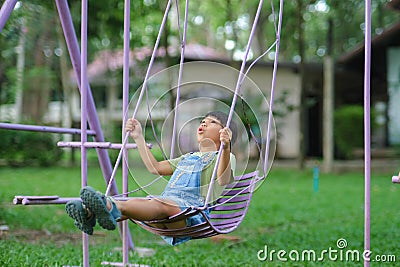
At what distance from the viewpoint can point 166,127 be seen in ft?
13.0

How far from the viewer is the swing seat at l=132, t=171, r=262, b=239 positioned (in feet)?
9.80

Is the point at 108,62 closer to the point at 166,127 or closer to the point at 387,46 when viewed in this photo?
the point at 387,46

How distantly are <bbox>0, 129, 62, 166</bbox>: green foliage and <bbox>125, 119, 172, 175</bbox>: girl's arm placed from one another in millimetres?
8946

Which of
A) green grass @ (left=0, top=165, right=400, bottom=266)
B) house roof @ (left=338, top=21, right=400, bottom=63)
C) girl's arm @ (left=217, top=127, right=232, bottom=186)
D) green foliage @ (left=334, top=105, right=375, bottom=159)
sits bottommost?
green grass @ (left=0, top=165, right=400, bottom=266)

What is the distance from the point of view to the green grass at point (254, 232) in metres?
4.46

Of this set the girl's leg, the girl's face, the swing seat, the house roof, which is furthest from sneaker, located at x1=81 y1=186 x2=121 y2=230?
the house roof

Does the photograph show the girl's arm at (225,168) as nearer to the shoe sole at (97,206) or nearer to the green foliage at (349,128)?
the shoe sole at (97,206)

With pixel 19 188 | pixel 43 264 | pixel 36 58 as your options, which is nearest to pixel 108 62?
pixel 36 58

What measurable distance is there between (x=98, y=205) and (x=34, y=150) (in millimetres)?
11386

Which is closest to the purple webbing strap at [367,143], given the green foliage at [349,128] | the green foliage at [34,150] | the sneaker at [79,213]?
the sneaker at [79,213]

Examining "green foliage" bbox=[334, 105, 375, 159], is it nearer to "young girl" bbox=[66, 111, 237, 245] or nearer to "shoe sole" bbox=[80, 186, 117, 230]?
"young girl" bbox=[66, 111, 237, 245]

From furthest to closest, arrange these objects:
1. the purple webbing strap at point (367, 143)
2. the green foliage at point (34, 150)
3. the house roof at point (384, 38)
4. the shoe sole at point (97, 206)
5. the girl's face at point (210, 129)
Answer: the house roof at point (384, 38) → the green foliage at point (34, 150) → the girl's face at point (210, 129) → the purple webbing strap at point (367, 143) → the shoe sole at point (97, 206)

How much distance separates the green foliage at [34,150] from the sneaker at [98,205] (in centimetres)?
962

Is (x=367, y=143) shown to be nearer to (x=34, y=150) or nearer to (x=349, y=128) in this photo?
(x=34, y=150)
